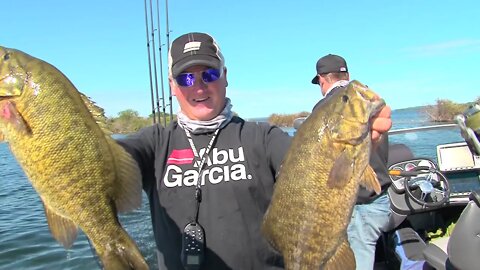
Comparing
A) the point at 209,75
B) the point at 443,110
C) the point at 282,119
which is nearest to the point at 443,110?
the point at 443,110

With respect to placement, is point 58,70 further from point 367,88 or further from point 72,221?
point 367,88

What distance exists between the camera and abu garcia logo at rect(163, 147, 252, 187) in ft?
9.68

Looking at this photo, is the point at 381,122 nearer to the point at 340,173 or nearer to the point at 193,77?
the point at 340,173

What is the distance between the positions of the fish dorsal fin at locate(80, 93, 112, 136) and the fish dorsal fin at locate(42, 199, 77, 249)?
19.3 inches

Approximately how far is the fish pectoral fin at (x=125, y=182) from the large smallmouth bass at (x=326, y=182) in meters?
0.78

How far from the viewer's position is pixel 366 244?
17.5ft

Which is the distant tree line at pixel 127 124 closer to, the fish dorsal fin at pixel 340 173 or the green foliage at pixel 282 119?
the fish dorsal fin at pixel 340 173

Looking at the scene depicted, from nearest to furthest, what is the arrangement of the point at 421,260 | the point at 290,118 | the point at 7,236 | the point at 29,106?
1. the point at 29,106
2. the point at 421,260
3. the point at 7,236
4. the point at 290,118

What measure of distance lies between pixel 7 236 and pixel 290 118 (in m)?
22.0

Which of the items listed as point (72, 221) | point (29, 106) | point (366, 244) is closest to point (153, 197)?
point (72, 221)

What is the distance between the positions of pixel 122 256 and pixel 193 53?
139 centimetres

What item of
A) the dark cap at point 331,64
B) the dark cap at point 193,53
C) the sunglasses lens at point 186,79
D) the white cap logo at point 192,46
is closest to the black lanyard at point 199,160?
the sunglasses lens at point 186,79

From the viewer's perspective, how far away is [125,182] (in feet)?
7.75

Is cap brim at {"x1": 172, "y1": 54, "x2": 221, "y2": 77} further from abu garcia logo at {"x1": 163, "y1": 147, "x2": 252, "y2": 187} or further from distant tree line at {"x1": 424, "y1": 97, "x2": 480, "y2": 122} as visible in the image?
distant tree line at {"x1": 424, "y1": 97, "x2": 480, "y2": 122}
